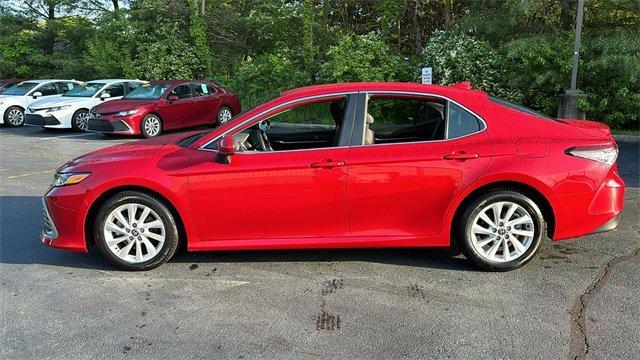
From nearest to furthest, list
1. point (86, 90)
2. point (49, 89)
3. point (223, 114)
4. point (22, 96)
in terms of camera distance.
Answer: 1. point (223, 114)
2. point (86, 90)
3. point (22, 96)
4. point (49, 89)

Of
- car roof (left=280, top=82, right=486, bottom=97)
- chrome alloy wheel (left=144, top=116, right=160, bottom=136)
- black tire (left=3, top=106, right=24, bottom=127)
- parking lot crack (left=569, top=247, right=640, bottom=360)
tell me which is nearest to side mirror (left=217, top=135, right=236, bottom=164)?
car roof (left=280, top=82, right=486, bottom=97)

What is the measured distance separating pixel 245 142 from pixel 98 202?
4.25 feet

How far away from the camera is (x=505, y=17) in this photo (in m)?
13.1

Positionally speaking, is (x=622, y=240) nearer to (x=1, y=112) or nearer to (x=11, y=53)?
(x=1, y=112)

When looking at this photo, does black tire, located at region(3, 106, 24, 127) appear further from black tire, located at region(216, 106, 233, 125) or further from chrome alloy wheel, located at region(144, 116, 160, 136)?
black tire, located at region(216, 106, 233, 125)

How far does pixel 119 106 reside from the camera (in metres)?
13.3

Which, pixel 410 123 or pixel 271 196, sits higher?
pixel 410 123

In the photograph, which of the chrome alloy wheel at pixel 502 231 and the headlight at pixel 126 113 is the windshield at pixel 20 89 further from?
the chrome alloy wheel at pixel 502 231

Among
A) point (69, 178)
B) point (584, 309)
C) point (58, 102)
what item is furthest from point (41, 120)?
point (584, 309)

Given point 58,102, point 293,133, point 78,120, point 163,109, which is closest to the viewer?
point 293,133

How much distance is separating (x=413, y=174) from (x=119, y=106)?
1089 centimetres

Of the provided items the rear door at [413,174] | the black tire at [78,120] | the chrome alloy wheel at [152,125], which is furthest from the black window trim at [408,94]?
the black tire at [78,120]

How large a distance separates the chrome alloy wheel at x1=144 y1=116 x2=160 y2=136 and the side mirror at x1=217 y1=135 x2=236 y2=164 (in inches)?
383

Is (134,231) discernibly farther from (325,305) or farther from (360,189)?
(360,189)
